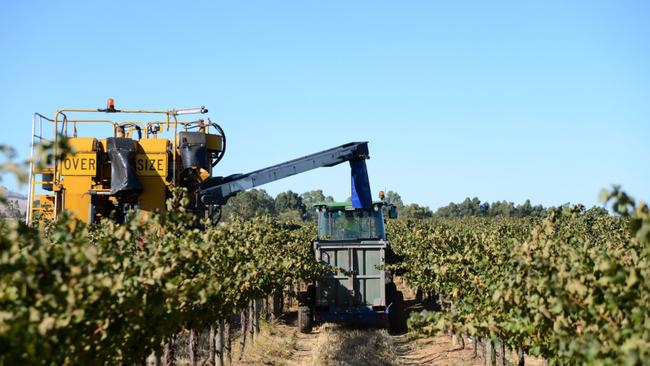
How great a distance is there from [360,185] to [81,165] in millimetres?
5718

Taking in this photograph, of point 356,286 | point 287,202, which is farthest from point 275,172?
point 287,202

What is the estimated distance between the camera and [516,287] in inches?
284

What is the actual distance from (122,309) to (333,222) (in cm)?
1250

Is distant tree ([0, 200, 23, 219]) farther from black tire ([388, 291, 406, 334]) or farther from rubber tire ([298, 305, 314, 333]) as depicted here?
black tire ([388, 291, 406, 334])

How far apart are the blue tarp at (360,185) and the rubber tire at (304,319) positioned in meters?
2.96

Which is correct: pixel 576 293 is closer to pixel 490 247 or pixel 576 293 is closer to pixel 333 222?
pixel 490 247

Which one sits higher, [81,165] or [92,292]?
[81,165]

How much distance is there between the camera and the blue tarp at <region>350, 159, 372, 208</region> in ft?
52.5

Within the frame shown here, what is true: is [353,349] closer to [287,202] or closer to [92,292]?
[92,292]

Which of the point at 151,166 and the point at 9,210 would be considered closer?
the point at 9,210

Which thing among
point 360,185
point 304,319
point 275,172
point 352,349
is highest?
point 275,172

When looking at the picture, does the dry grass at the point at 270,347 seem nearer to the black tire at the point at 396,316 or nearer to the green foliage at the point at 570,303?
the black tire at the point at 396,316

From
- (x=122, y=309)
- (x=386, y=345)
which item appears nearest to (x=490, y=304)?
(x=122, y=309)

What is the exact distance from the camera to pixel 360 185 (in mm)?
16219
